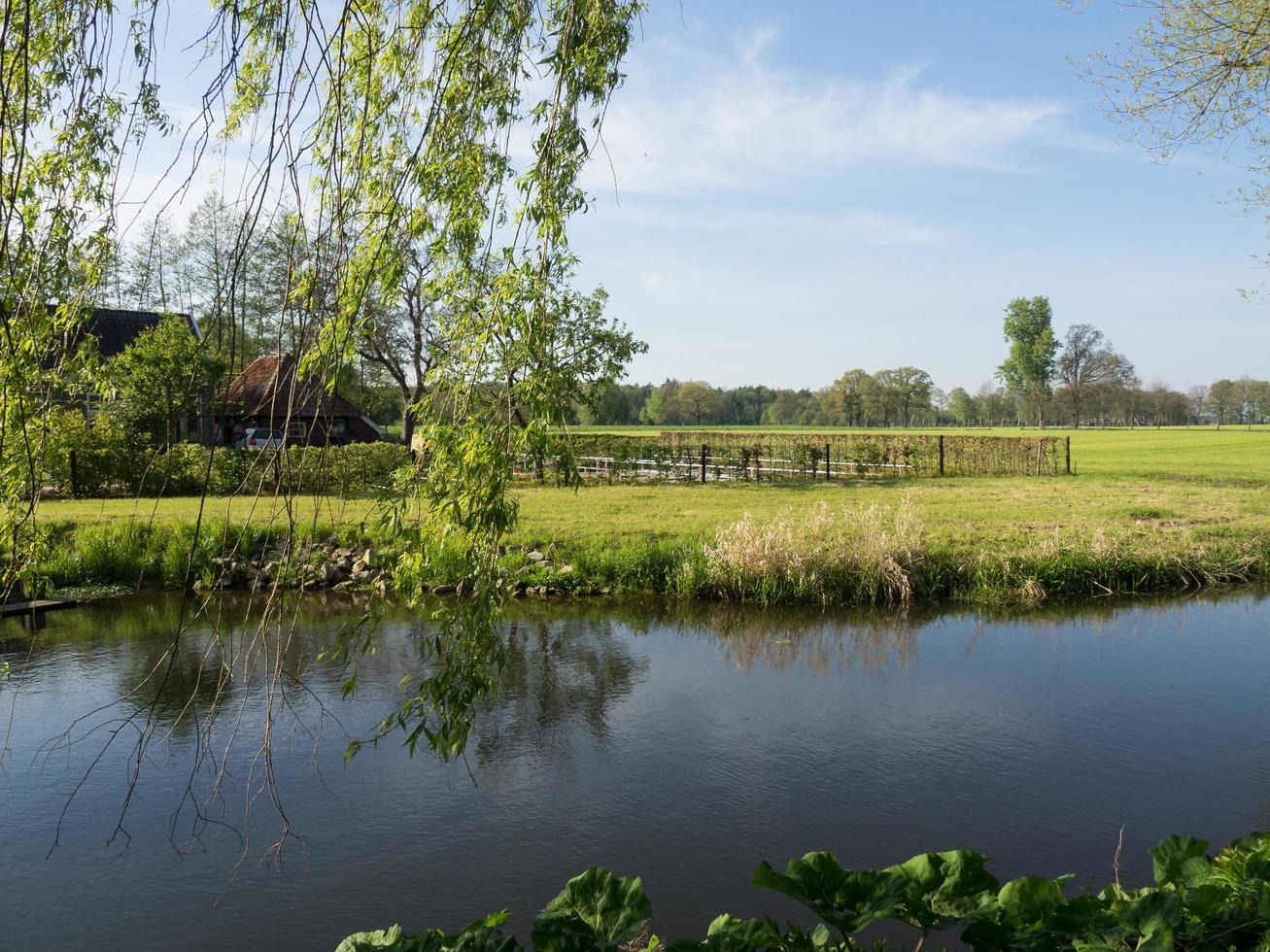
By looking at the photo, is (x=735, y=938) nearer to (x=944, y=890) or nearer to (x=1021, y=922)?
(x=944, y=890)

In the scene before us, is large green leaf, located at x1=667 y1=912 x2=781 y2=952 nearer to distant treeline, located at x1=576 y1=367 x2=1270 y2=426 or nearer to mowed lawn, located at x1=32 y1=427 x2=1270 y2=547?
mowed lawn, located at x1=32 y1=427 x2=1270 y2=547

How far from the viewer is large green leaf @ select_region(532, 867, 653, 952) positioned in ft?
7.70

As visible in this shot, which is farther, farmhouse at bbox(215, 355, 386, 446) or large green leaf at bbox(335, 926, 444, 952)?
farmhouse at bbox(215, 355, 386, 446)

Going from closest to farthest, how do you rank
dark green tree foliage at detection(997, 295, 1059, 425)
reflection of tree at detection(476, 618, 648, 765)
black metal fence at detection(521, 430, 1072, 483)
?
reflection of tree at detection(476, 618, 648, 765), black metal fence at detection(521, 430, 1072, 483), dark green tree foliage at detection(997, 295, 1059, 425)

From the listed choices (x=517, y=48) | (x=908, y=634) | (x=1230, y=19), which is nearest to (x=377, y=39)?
(x=517, y=48)

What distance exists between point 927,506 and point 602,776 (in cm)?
1420

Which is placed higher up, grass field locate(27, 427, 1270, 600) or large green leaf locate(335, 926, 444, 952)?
large green leaf locate(335, 926, 444, 952)

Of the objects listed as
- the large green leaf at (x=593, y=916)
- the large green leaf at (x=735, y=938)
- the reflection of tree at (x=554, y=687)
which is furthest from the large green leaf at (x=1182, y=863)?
the reflection of tree at (x=554, y=687)

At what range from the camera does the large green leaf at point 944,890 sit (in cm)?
252

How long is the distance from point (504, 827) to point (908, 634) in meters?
6.17

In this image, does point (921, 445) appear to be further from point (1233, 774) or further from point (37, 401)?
point (37, 401)

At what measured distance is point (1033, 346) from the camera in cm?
8100

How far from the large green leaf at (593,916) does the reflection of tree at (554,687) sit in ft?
14.5

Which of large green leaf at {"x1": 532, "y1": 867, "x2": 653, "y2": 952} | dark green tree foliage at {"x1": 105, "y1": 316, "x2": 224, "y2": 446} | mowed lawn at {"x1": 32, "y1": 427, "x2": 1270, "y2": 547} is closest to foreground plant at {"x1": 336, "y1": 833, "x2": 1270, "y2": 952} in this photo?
large green leaf at {"x1": 532, "y1": 867, "x2": 653, "y2": 952}
